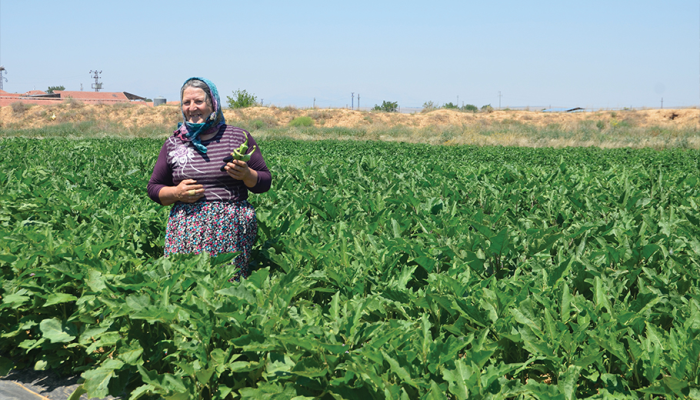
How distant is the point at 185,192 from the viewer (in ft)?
10.7

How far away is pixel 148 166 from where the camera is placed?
977 cm

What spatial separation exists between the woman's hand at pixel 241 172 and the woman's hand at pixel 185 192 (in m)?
0.24

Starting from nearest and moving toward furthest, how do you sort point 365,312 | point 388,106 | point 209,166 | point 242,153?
1. point 365,312
2. point 242,153
3. point 209,166
4. point 388,106

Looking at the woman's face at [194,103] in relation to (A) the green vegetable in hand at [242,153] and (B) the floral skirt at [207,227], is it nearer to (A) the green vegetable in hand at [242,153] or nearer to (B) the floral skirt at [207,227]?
(A) the green vegetable in hand at [242,153]

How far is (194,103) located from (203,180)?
20.6 inches

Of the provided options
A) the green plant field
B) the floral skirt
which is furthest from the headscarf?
the green plant field

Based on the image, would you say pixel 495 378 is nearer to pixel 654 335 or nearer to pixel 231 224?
pixel 654 335

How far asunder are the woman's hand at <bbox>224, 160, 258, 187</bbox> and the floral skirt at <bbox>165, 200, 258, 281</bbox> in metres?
0.26

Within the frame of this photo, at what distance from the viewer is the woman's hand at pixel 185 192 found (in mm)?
3264

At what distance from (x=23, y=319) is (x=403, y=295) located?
2756 millimetres

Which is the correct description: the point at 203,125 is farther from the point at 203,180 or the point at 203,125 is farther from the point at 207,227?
the point at 207,227

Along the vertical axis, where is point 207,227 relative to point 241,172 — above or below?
below

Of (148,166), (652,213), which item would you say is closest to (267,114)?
(148,166)

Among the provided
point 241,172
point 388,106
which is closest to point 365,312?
point 241,172
